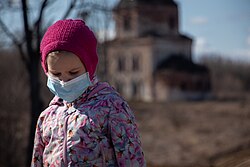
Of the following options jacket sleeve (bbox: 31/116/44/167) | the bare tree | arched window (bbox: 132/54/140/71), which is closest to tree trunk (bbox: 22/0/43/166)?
the bare tree

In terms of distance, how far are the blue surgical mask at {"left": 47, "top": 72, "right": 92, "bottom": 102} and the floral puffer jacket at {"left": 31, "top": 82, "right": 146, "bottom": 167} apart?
0.04 metres

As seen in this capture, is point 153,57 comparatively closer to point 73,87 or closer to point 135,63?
point 135,63

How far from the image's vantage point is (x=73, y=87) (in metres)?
2.48

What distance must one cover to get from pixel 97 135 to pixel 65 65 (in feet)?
1.33

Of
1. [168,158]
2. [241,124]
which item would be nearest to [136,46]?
[241,124]

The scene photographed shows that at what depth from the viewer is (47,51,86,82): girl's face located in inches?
98.2

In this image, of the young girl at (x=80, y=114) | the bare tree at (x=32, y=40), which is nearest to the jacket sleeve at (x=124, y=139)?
the young girl at (x=80, y=114)

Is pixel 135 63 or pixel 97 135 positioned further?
pixel 135 63

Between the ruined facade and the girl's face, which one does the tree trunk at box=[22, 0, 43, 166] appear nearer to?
the girl's face

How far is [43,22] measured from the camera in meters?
8.10

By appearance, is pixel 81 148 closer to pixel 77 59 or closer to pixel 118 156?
pixel 118 156

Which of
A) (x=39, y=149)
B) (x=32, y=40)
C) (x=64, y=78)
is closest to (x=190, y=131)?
(x=32, y=40)

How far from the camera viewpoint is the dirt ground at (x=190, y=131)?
16797mm

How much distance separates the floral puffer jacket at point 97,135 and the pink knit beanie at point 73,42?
17 centimetres
